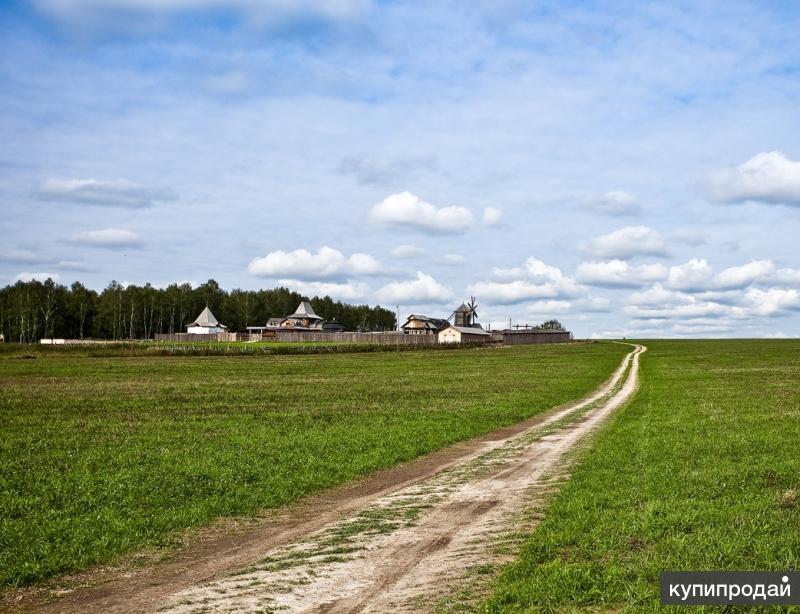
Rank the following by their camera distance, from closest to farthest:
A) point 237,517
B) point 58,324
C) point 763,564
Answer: point 763,564 < point 237,517 < point 58,324

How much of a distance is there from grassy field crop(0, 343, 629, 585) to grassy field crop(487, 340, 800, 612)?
20.5 ft

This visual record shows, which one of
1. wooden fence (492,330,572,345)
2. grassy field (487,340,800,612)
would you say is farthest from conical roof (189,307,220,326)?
grassy field (487,340,800,612)

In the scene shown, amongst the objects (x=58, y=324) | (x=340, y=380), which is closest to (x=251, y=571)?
(x=340, y=380)

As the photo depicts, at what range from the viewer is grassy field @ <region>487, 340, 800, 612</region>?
9.19 metres

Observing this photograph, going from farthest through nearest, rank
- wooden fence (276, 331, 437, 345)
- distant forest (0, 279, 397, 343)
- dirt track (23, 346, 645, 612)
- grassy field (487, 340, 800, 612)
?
distant forest (0, 279, 397, 343), wooden fence (276, 331, 437, 345), dirt track (23, 346, 645, 612), grassy field (487, 340, 800, 612)

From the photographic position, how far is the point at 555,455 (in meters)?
20.0

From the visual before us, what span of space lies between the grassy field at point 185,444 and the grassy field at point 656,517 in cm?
625

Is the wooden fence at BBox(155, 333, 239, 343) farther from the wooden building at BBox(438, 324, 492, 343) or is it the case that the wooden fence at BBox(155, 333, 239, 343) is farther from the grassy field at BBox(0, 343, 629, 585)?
the grassy field at BBox(0, 343, 629, 585)

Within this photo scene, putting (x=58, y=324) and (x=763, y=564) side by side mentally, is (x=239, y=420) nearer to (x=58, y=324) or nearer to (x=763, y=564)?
(x=763, y=564)

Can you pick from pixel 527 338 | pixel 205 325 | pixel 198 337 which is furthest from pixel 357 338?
pixel 205 325

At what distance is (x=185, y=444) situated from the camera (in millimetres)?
21766

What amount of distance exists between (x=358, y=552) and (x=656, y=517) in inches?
207

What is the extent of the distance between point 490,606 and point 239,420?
20294 millimetres

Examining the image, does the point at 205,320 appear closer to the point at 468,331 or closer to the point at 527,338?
the point at 468,331
